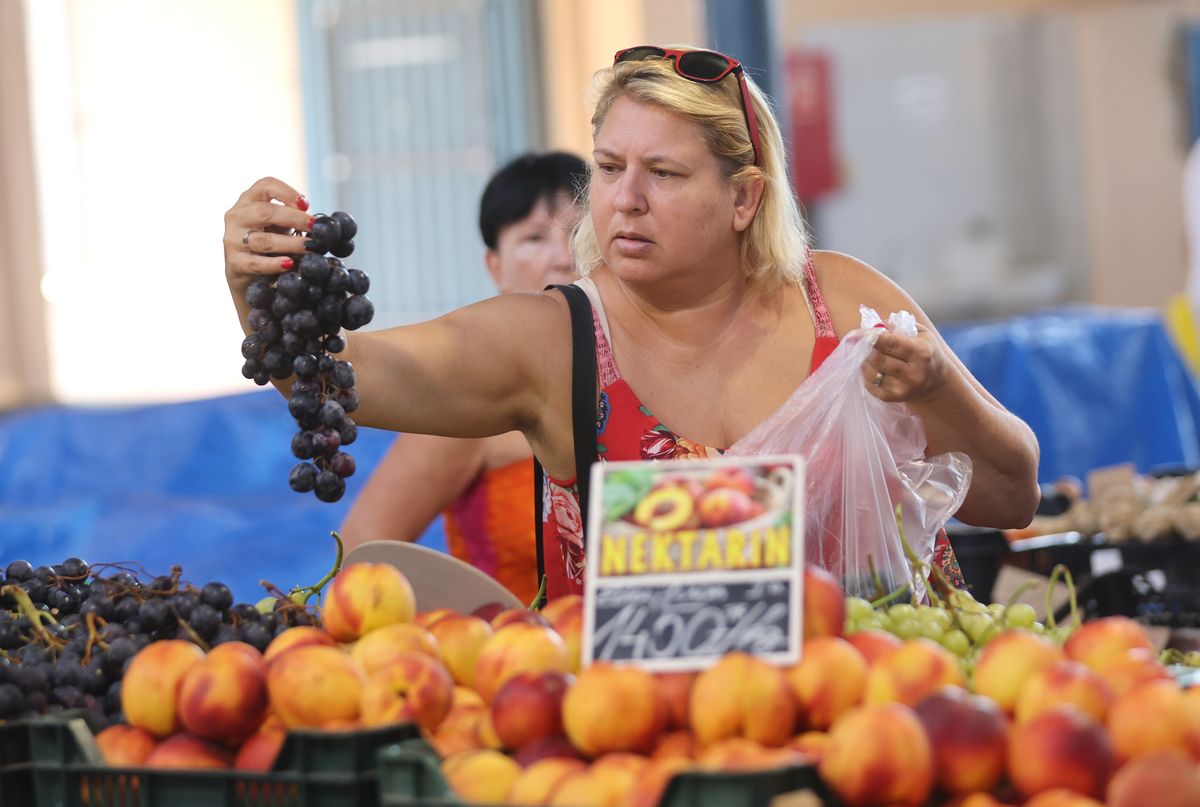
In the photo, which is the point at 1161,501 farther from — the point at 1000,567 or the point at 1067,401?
the point at 1067,401

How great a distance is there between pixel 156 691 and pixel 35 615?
31 cm

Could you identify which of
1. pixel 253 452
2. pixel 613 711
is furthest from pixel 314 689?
pixel 253 452

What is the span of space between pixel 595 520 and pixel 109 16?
502 cm

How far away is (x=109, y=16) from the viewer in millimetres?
5648

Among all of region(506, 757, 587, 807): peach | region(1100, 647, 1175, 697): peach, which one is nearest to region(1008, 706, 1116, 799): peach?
region(1100, 647, 1175, 697): peach

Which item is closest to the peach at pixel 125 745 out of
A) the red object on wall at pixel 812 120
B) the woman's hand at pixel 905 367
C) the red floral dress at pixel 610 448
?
the red floral dress at pixel 610 448

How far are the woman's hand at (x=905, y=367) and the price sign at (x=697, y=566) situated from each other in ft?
1.93

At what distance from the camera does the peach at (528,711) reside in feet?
3.85

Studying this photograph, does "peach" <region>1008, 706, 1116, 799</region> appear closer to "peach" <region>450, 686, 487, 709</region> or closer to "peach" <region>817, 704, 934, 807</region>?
"peach" <region>817, 704, 934, 807</region>

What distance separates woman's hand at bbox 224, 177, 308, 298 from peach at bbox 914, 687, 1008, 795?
0.89 meters

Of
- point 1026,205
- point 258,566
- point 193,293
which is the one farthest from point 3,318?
point 1026,205

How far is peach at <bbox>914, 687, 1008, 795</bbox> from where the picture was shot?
1062 millimetres

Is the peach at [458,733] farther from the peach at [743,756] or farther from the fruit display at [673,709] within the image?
the peach at [743,756]

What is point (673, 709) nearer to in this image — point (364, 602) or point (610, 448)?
point (364, 602)
